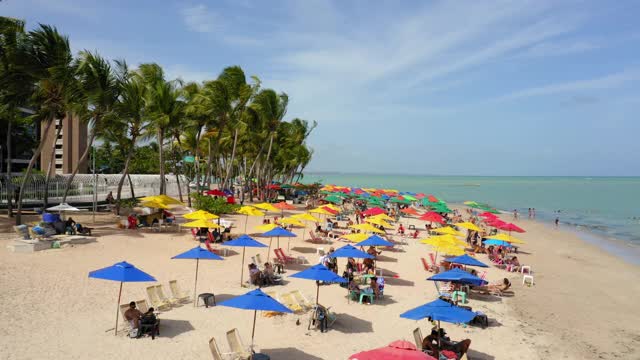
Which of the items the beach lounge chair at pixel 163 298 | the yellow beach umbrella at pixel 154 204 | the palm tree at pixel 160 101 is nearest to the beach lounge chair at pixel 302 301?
the beach lounge chair at pixel 163 298

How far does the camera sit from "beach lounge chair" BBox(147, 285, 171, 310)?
1000 centimetres

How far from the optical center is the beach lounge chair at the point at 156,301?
1000cm

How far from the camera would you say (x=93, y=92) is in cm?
2161

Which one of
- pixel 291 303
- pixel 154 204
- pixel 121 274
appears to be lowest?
pixel 291 303

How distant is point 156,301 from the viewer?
10055 mm

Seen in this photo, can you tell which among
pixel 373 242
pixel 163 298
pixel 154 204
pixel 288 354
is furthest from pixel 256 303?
pixel 154 204

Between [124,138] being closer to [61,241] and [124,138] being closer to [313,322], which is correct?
[61,241]

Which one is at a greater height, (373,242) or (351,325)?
(373,242)

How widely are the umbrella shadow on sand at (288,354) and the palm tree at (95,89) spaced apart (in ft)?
57.0

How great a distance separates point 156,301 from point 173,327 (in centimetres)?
117

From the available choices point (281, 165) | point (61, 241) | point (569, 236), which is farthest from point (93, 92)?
point (281, 165)

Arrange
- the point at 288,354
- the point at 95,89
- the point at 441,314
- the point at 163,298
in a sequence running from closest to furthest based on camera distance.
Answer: the point at 441,314 → the point at 288,354 → the point at 163,298 → the point at 95,89

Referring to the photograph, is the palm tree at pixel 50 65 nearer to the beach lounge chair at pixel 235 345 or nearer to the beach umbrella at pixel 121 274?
the beach umbrella at pixel 121 274

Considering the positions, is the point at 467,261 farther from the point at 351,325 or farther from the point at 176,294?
the point at 176,294
